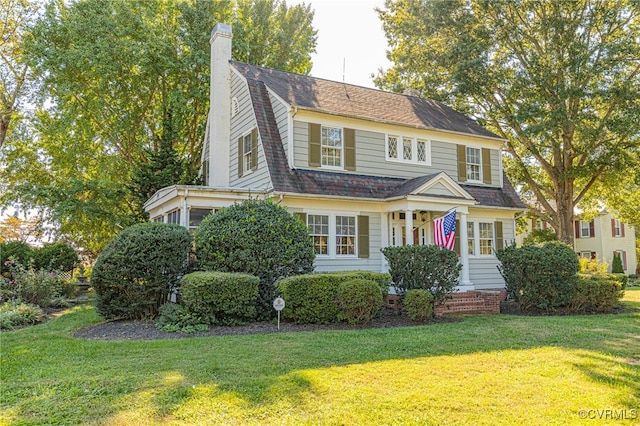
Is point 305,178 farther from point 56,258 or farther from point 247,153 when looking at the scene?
point 56,258

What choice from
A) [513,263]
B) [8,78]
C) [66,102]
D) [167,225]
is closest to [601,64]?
[513,263]

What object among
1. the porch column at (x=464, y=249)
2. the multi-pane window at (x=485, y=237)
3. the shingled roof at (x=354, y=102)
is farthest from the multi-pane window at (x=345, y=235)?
the multi-pane window at (x=485, y=237)

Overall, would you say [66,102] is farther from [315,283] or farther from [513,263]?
[513,263]

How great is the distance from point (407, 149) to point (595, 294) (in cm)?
683

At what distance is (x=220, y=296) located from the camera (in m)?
8.76

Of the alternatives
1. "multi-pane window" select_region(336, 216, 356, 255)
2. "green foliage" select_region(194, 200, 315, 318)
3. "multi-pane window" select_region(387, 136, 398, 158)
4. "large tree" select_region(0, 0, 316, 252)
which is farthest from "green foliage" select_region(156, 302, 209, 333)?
"large tree" select_region(0, 0, 316, 252)

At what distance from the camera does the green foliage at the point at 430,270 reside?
10.3 m

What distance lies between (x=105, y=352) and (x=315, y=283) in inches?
162

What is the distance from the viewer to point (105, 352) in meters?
6.62

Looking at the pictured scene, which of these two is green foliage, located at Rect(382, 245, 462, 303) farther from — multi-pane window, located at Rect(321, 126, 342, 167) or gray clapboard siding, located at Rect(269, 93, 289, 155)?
gray clapboard siding, located at Rect(269, 93, 289, 155)

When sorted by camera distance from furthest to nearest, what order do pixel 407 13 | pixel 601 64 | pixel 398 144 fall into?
pixel 407 13
pixel 601 64
pixel 398 144

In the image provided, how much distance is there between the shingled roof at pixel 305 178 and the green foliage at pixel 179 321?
4229 mm

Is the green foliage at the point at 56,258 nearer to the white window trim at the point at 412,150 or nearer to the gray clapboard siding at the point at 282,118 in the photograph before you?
the gray clapboard siding at the point at 282,118

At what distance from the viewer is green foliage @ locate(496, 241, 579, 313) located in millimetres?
11242
